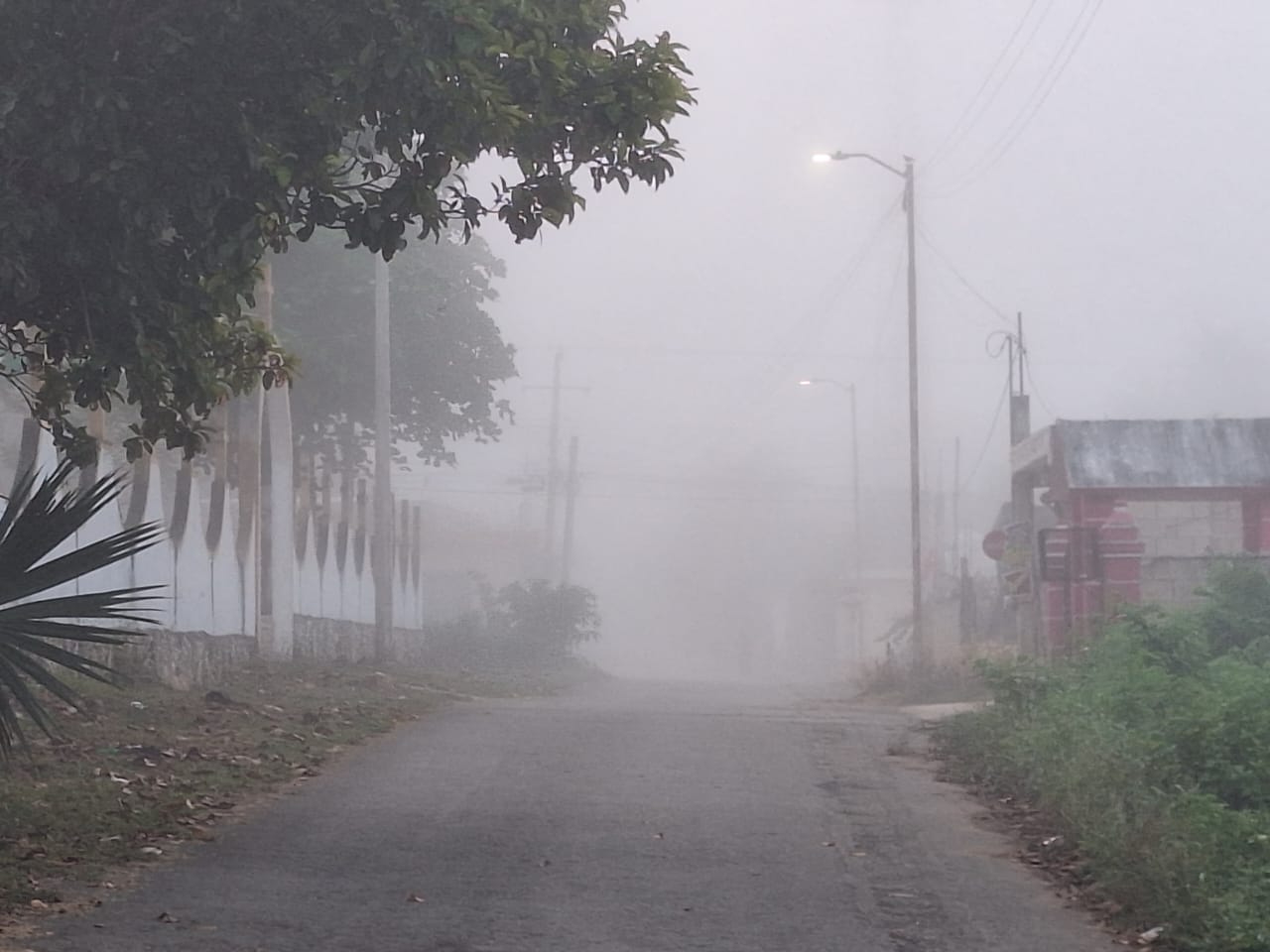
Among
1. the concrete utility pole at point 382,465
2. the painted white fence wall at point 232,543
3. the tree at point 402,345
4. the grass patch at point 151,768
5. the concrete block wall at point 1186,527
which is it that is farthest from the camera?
the concrete block wall at point 1186,527

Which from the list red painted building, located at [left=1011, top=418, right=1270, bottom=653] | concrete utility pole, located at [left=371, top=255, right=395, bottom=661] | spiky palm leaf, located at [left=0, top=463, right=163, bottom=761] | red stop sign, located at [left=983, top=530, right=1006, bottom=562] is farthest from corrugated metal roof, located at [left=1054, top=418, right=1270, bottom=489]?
spiky palm leaf, located at [left=0, top=463, right=163, bottom=761]

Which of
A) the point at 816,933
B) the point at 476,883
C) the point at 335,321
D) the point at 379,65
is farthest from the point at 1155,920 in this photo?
the point at 335,321

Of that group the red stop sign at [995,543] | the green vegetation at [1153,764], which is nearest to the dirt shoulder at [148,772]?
the green vegetation at [1153,764]

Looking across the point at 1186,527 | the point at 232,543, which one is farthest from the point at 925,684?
the point at 1186,527

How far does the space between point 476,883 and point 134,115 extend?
424 cm

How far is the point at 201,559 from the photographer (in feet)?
68.5

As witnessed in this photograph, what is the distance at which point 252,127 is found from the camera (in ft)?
29.0

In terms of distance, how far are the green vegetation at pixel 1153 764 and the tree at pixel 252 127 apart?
14.5ft

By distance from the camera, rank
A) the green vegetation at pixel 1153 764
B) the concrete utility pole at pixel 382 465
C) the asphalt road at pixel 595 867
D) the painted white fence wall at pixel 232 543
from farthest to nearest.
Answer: the concrete utility pole at pixel 382 465 → the painted white fence wall at pixel 232 543 → the green vegetation at pixel 1153 764 → the asphalt road at pixel 595 867

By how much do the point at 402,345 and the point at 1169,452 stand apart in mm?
14487

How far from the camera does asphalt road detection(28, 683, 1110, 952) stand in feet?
24.6

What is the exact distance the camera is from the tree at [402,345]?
1250 inches

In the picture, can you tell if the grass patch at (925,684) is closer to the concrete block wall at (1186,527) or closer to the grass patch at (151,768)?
the concrete block wall at (1186,527)

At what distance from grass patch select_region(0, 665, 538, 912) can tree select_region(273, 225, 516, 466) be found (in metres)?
13.2
